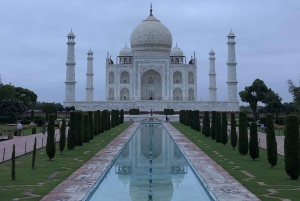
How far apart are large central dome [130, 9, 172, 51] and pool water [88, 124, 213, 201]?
29.1m

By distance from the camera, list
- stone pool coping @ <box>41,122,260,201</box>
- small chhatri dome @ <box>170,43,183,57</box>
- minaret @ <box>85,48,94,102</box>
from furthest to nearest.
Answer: small chhatri dome @ <box>170,43,183,57</box> → minaret @ <box>85,48,94,102</box> → stone pool coping @ <box>41,122,260,201</box>

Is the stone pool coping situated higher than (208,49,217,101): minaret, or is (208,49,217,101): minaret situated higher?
(208,49,217,101): minaret

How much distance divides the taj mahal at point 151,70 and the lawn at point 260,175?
2552 centimetres

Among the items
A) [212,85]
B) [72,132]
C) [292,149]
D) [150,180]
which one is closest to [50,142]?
[72,132]

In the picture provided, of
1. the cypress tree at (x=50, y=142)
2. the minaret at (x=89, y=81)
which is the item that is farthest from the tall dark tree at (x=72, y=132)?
the minaret at (x=89, y=81)

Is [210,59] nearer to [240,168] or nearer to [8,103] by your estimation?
[8,103]

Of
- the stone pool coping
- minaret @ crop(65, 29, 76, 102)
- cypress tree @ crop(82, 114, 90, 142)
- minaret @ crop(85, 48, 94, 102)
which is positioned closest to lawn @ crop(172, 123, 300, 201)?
the stone pool coping

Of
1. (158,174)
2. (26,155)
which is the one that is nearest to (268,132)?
(158,174)

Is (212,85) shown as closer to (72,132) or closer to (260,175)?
(72,132)

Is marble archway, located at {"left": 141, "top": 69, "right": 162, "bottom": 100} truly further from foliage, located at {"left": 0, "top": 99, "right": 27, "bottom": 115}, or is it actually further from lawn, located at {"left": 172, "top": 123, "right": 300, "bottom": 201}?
lawn, located at {"left": 172, "top": 123, "right": 300, "bottom": 201}

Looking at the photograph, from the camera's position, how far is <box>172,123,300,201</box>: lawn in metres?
5.91

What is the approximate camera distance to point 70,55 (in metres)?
35.2

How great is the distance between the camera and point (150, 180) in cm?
704

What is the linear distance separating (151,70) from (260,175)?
31.9m
